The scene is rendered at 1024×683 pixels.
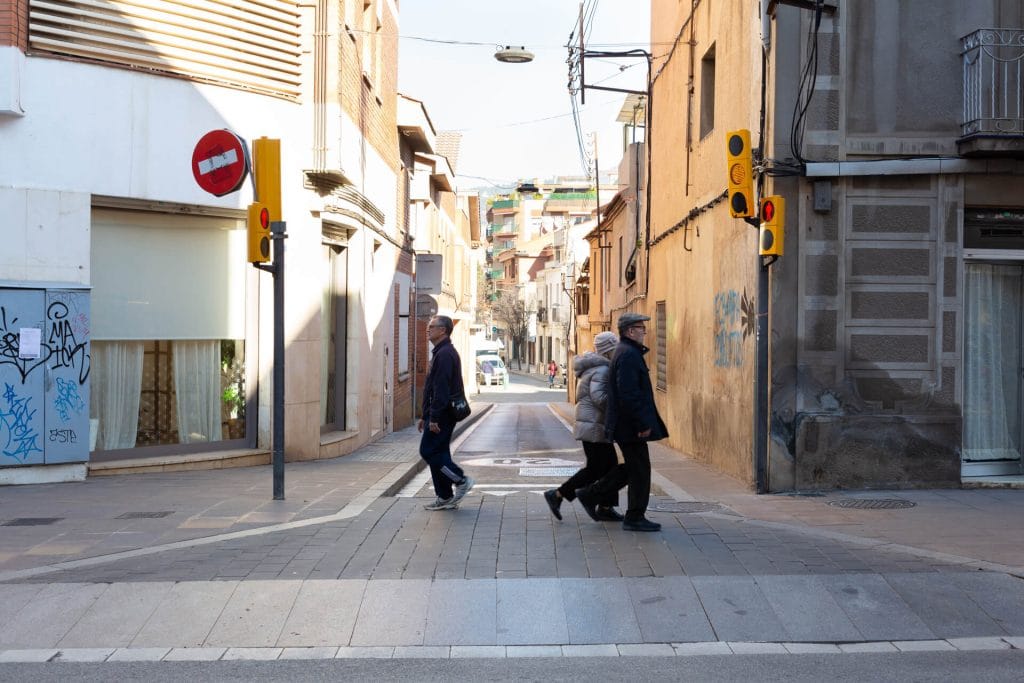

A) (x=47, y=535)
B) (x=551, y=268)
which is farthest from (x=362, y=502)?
(x=551, y=268)

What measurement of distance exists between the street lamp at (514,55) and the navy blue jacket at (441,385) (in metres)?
12.4

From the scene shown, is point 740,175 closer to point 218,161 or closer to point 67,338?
point 218,161

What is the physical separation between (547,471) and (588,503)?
4.85 meters

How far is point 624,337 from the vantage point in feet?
28.9

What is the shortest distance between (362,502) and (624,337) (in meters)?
3.03

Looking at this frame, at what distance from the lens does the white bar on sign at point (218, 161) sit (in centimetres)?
1184

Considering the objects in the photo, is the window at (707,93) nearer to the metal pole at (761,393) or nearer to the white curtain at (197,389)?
the metal pole at (761,393)

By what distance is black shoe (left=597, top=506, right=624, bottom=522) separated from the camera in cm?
907

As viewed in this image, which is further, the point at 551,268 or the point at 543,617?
the point at 551,268

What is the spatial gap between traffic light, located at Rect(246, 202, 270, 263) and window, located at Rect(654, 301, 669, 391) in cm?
1042

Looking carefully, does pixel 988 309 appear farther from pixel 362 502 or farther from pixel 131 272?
pixel 131 272

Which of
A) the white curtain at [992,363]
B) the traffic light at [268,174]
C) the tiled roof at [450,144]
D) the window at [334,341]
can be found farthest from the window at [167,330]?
the tiled roof at [450,144]

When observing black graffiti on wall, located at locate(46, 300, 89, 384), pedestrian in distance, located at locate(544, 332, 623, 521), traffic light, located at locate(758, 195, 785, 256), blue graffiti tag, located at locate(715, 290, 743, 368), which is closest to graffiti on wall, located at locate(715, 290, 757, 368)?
blue graffiti tag, located at locate(715, 290, 743, 368)

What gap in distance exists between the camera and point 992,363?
11688 mm
